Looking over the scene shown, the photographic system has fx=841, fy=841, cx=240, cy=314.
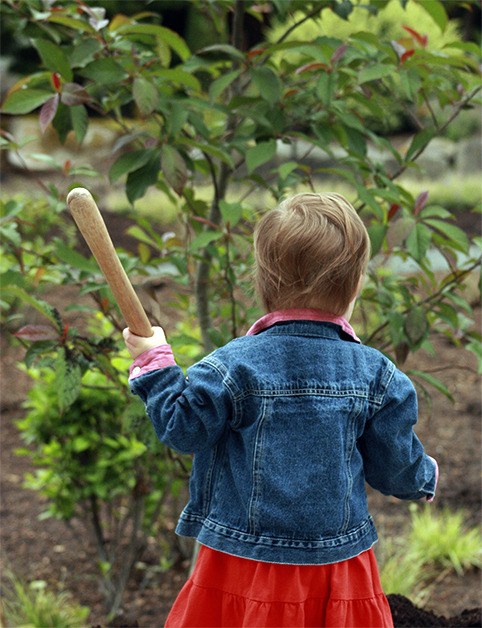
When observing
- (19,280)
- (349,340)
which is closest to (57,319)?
(19,280)

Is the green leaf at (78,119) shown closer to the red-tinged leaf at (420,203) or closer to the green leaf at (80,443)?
the red-tinged leaf at (420,203)

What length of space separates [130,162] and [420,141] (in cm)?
87

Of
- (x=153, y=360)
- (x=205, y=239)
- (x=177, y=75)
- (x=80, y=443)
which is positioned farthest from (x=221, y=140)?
(x=80, y=443)

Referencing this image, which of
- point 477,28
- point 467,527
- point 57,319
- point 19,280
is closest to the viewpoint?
point 57,319

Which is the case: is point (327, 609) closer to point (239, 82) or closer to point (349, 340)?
→ point (349, 340)

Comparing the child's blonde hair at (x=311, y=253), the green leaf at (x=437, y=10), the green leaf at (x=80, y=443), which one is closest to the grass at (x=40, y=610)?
the green leaf at (x=80, y=443)

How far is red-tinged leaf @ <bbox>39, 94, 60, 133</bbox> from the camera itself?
6.99 ft

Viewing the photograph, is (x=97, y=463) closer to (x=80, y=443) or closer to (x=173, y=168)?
(x=80, y=443)

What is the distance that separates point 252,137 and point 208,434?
1188 mm

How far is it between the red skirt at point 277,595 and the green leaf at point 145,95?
1096mm

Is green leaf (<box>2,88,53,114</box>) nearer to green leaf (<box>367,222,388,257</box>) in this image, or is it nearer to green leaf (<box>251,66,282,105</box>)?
green leaf (<box>251,66,282,105</box>)

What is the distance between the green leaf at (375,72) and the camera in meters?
2.23

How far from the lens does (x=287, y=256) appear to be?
5.18ft

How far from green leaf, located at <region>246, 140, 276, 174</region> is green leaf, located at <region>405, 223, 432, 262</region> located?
43 centimetres
